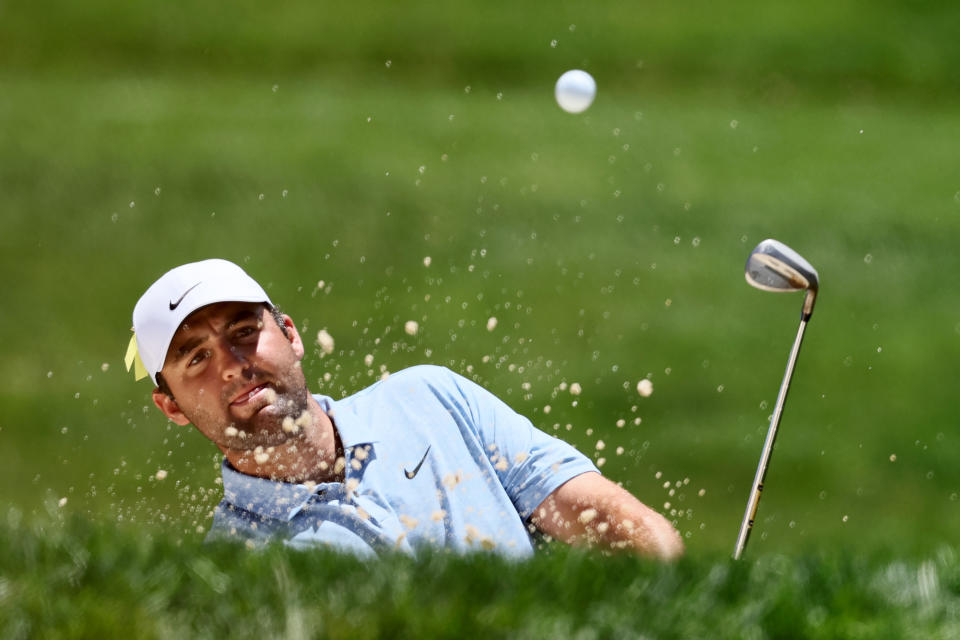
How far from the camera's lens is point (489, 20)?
439 inches

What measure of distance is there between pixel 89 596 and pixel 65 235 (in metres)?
7.08

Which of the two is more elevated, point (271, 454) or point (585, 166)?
point (585, 166)

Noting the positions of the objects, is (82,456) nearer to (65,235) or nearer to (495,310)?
(65,235)

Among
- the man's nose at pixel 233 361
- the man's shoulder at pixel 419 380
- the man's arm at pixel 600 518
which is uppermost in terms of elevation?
the man's nose at pixel 233 361

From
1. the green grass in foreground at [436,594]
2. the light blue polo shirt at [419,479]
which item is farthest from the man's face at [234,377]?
the green grass in foreground at [436,594]

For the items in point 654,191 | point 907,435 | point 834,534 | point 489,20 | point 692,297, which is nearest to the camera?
point 834,534

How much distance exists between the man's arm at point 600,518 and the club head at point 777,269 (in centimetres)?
65

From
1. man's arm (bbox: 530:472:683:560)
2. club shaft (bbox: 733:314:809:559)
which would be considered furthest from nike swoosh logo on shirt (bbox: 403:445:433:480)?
club shaft (bbox: 733:314:809:559)

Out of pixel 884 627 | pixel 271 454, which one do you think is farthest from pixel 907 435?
pixel 884 627

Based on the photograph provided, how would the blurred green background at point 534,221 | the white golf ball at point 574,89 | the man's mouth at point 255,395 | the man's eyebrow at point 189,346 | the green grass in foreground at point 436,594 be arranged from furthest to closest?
1. the blurred green background at point 534,221
2. the white golf ball at point 574,89
3. the man's eyebrow at point 189,346
4. the man's mouth at point 255,395
5. the green grass in foreground at point 436,594

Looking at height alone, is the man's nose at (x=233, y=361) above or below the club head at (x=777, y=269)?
below

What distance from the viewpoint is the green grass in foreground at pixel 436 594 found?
6.42 feet

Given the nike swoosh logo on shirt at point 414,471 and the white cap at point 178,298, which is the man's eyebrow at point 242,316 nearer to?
the white cap at point 178,298

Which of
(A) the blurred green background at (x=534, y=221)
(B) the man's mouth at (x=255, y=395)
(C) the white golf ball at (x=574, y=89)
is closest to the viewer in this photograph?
(B) the man's mouth at (x=255, y=395)
